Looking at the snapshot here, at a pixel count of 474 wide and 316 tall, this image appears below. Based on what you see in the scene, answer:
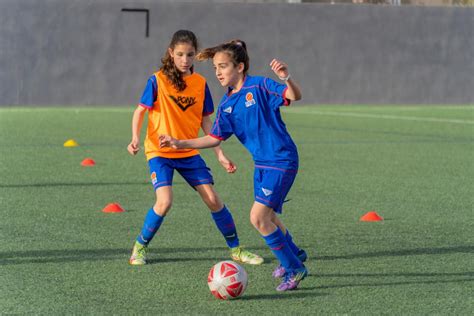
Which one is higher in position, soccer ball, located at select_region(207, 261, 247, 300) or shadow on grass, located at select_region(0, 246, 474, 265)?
soccer ball, located at select_region(207, 261, 247, 300)

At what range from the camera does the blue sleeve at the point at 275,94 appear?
241 inches

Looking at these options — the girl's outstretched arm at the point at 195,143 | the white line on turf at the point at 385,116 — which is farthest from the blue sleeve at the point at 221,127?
the white line on turf at the point at 385,116

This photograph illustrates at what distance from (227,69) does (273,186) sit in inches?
32.2

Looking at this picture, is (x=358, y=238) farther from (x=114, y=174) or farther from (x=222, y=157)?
(x=114, y=174)

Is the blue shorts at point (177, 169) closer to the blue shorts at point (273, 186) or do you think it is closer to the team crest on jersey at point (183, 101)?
the team crest on jersey at point (183, 101)

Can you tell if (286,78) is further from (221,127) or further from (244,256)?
(244,256)

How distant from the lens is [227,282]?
Result: 19.0ft

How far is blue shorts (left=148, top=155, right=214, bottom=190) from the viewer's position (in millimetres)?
7117

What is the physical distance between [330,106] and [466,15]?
202 inches

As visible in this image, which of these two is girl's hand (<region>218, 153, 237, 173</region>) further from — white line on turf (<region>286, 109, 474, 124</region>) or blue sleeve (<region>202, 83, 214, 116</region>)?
white line on turf (<region>286, 109, 474, 124</region>)

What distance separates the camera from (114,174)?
12211 millimetres

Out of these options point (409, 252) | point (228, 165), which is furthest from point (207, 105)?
point (409, 252)

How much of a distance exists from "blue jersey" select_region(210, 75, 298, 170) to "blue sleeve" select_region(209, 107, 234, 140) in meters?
0.08

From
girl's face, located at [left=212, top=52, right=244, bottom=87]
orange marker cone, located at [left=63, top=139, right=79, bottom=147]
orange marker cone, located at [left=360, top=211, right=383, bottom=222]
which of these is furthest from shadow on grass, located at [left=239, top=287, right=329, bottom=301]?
orange marker cone, located at [left=63, top=139, right=79, bottom=147]
